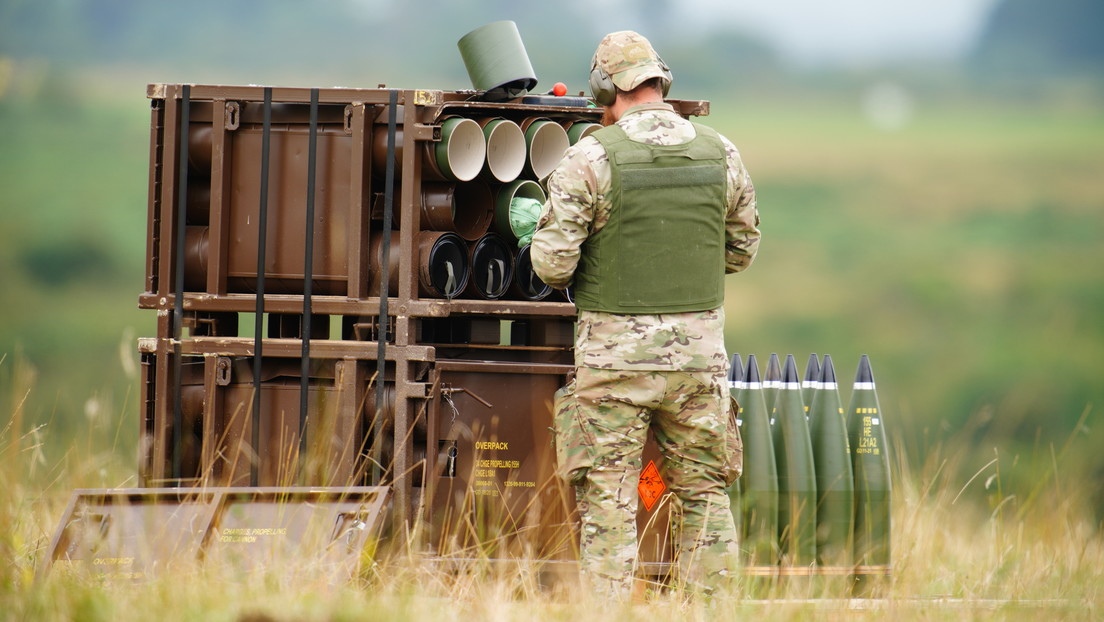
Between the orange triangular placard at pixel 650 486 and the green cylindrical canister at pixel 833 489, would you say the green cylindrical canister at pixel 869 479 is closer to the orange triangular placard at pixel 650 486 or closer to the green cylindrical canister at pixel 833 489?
the green cylindrical canister at pixel 833 489

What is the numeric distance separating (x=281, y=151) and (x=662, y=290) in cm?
194

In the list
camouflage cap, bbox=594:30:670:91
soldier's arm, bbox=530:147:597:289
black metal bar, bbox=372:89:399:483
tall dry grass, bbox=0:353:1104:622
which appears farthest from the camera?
black metal bar, bbox=372:89:399:483

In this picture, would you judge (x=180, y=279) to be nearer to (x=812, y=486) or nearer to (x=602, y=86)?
(x=602, y=86)

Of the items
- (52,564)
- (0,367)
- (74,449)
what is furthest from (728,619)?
(0,367)

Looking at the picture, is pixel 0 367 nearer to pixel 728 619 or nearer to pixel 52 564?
pixel 52 564

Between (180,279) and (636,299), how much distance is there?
6.93 feet

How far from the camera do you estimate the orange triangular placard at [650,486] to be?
502 cm

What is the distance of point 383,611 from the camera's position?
144 inches

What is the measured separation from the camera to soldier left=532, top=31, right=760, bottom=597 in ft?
13.9

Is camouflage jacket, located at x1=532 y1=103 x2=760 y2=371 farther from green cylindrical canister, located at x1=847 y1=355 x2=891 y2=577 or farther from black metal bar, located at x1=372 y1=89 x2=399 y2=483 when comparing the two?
green cylindrical canister, located at x1=847 y1=355 x2=891 y2=577

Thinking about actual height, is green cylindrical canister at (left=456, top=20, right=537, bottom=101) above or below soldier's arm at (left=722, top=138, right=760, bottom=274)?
above

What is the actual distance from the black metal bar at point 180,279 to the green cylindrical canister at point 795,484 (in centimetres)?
262

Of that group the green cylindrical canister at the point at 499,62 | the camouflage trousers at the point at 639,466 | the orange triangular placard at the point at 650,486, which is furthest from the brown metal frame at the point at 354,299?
the camouflage trousers at the point at 639,466

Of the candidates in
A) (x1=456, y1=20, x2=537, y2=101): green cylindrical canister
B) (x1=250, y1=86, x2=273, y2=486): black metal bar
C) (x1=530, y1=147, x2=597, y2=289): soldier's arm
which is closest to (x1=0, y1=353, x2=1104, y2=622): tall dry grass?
(x1=250, y1=86, x2=273, y2=486): black metal bar
